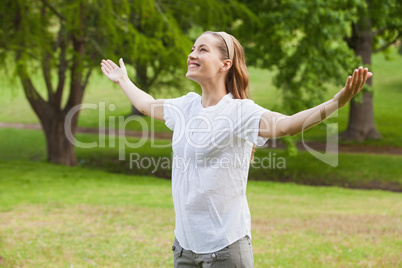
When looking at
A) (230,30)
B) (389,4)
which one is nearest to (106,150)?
(230,30)

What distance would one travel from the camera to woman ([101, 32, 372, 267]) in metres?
2.38

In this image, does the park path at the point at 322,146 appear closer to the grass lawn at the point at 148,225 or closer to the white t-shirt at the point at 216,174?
the grass lawn at the point at 148,225

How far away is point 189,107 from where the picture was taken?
8.64 feet

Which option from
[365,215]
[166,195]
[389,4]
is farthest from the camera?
[389,4]

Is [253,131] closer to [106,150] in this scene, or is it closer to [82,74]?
[82,74]

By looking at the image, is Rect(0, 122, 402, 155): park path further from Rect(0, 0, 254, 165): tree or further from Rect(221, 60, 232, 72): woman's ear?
Rect(221, 60, 232, 72): woman's ear

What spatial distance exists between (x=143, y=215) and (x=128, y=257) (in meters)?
2.78

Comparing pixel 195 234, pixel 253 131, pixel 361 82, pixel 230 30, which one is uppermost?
pixel 230 30

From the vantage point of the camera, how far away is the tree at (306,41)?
1488 cm

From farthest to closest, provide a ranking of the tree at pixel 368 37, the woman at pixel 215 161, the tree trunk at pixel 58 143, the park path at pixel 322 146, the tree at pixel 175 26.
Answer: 1. the park path at pixel 322 146
2. the tree at pixel 368 37
3. the tree trunk at pixel 58 143
4. the tree at pixel 175 26
5. the woman at pixel 215 161

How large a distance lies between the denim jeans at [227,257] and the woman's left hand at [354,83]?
80 cm

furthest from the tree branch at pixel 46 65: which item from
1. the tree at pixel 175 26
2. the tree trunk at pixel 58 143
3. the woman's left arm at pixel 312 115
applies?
the woman's left arm at pixel 312 115

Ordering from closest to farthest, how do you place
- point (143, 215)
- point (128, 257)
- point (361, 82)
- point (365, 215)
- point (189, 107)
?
point (361, 82), point (189, 107), point (128, 257), point (143, 215), point (365, 215)

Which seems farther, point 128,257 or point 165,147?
point 165,147
